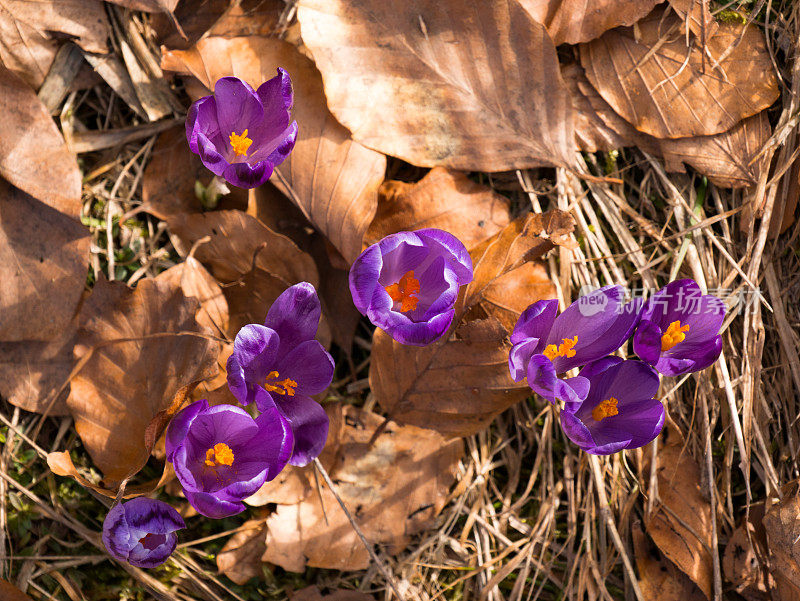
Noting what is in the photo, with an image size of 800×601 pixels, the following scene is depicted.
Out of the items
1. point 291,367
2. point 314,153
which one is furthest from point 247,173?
point 291,367

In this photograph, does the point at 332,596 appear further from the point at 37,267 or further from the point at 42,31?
the point at 42,31

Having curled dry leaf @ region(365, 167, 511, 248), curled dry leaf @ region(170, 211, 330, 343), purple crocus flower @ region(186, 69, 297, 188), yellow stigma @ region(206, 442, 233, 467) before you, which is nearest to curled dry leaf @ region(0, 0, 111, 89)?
purple crocus flower @ region(186, 69, 297, 188)

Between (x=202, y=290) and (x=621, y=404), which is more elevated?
(x=202, y=290)

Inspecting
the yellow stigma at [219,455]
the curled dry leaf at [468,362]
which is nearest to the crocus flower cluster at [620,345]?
the curled dry leaf at [468,362]

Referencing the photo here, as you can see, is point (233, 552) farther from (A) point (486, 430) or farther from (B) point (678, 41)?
(B) point (678, 41)

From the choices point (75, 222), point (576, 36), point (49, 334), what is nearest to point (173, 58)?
point (75, 222)
